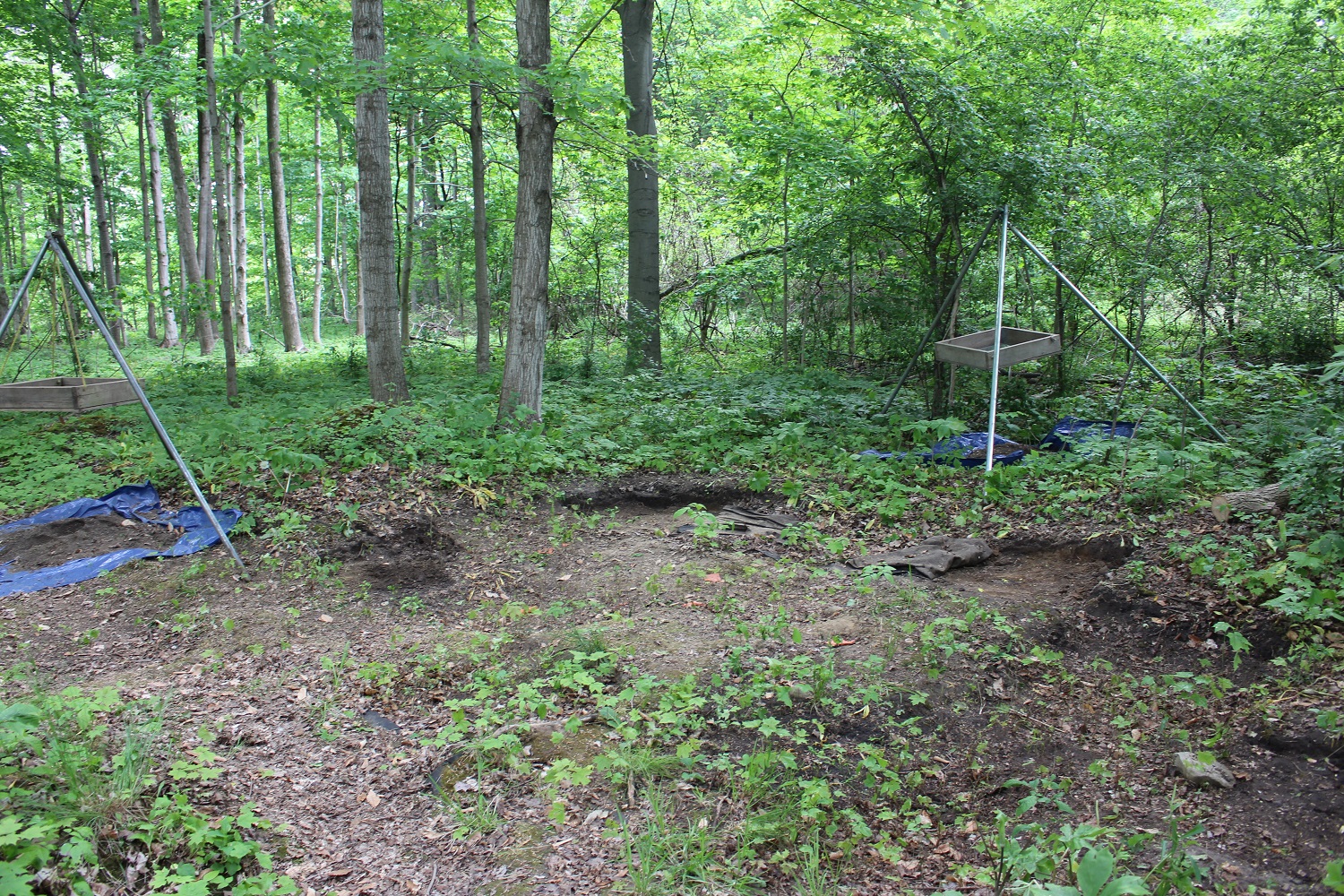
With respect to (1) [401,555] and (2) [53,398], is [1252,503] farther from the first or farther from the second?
(2) [53,398]

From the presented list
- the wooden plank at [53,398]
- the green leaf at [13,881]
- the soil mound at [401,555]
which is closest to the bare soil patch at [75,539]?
the wooden plank at [53,398]

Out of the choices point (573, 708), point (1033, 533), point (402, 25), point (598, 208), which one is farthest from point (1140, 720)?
point (598, 208)

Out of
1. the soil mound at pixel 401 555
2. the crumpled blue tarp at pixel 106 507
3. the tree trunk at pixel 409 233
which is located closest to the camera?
the soil mound at pixel 401 555

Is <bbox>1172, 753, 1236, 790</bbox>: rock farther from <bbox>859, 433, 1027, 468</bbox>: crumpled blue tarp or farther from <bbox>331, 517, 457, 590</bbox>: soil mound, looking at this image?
<bbox>331, 517, 457, 590</bbox>: soil mound

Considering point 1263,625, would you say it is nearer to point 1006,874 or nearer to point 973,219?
point 1006,874

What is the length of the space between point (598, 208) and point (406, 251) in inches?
143

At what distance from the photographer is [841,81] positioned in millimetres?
7898

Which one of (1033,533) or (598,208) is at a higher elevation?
(598,208)

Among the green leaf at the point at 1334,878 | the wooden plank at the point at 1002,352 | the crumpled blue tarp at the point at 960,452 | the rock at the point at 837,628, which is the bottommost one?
the rock at the point at 837,628

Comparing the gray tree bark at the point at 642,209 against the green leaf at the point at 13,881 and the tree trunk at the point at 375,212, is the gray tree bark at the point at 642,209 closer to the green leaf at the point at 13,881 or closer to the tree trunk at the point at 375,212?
the tree trunk at the point at 375,212

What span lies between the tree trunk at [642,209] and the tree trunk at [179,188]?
583 centimetres

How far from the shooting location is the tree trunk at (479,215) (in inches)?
380

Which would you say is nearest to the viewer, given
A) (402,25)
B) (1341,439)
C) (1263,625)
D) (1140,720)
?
(1140,720)

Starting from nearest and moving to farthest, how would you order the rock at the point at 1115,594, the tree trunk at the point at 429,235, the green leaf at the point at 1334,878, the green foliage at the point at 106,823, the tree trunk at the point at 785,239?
the green leaf at the point at 1334,878 → the green foliage at the point at 106,823 → the rock at the point at 1115,594 → the tree trunk at the point at 785,239 → the tree trunk at the point at 429,235
